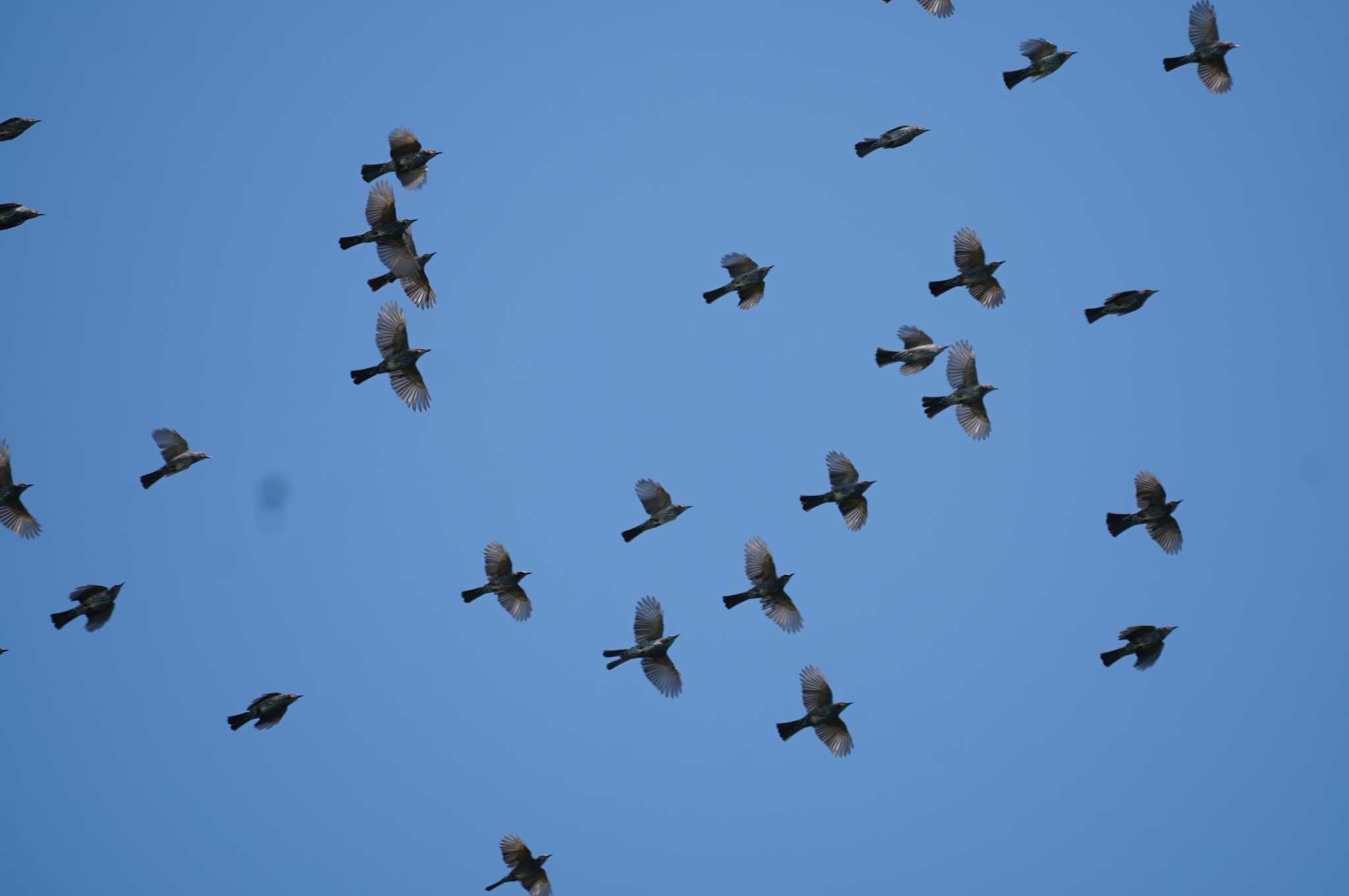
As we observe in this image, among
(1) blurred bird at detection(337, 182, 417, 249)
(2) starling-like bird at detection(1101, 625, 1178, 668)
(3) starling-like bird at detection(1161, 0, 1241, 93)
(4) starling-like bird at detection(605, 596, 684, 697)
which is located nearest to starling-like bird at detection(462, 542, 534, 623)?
(4) starling-like bird at detection(605, 596, 684, 697)

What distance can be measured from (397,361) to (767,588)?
9212mm

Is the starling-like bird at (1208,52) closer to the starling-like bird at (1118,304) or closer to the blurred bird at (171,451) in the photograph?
the starling-like bird at (1118,304)

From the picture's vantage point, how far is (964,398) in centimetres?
3881

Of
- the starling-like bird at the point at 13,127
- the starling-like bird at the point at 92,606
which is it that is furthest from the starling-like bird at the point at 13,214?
the starling-like bird at the point at 92,606

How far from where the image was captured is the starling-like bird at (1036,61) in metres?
37.7

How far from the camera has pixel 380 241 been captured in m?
37.6

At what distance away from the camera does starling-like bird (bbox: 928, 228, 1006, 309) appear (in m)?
38.2

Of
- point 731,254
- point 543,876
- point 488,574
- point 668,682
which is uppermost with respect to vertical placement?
point 731,254

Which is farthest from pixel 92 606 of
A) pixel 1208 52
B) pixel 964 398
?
pixel 1208 52

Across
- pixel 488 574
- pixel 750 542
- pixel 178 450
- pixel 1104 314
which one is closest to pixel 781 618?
pixel 750 542

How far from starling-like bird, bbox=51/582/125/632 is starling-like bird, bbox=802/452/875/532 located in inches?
570

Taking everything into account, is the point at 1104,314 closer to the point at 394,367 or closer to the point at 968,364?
the point at 968,364

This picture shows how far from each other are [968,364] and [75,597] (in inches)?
746

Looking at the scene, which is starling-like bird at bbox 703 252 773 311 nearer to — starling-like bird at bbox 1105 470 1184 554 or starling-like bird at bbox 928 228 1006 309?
starling-like bird at bbox 928 228 1006 309
